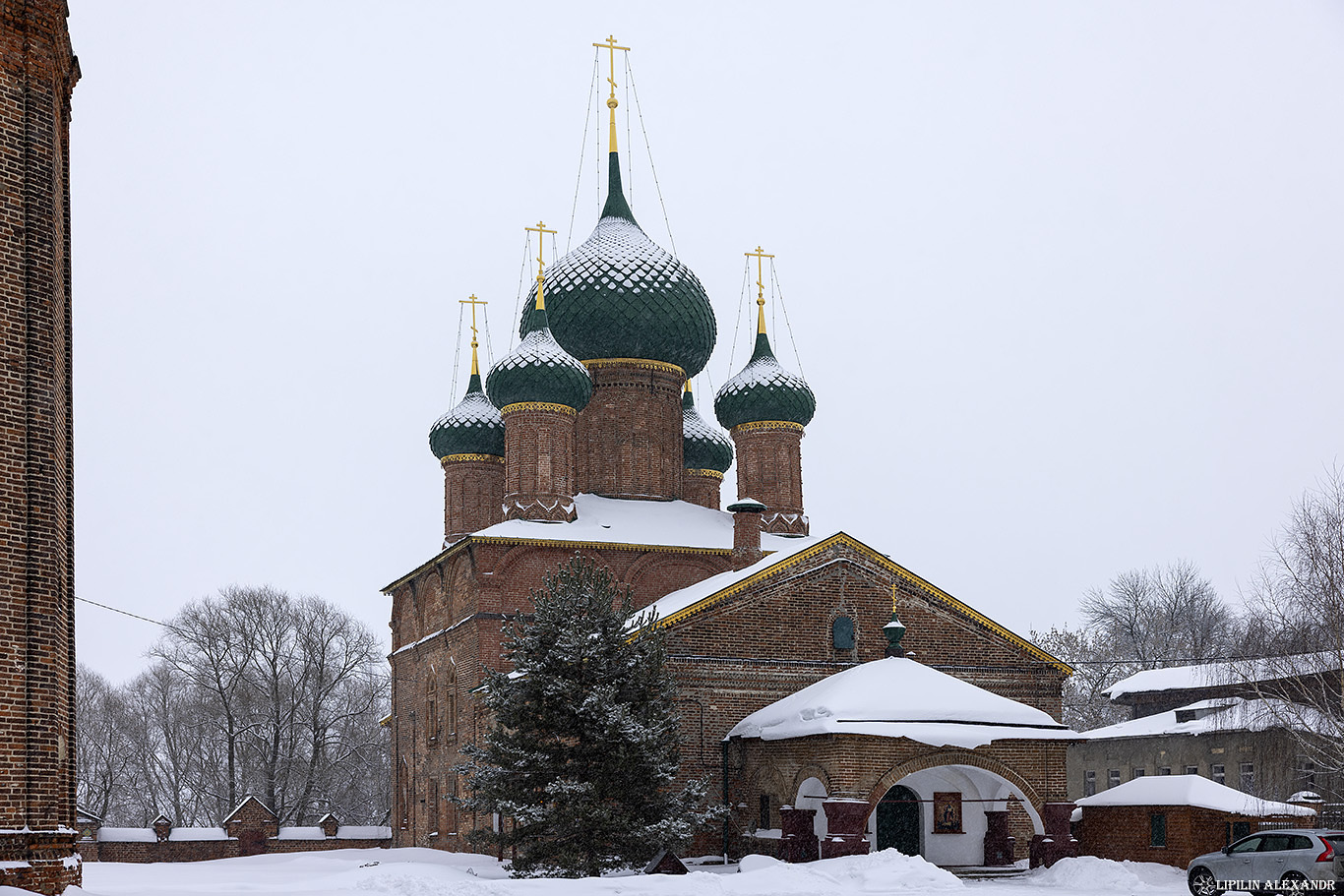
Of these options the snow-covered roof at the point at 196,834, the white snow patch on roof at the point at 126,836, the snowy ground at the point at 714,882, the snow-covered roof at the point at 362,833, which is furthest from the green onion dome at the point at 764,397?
the white snow patch on roof at the point at 126,836

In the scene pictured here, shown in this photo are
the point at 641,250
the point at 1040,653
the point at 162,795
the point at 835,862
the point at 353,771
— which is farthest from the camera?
the point at 162,795

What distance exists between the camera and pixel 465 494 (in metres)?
34.1

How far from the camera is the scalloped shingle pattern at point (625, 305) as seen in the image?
3170 cm

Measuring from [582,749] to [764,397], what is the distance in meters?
12.8

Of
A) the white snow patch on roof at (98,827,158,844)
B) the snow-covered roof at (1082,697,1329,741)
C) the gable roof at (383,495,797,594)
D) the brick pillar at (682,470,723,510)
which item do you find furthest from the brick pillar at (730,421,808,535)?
the white snow patch on roof at (98,827,158,844)

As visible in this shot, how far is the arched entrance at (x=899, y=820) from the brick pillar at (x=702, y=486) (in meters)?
12.1

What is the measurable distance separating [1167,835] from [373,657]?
37415 millimetres

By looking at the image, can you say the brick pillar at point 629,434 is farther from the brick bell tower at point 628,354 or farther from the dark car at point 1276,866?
the dark car at point 1276,866

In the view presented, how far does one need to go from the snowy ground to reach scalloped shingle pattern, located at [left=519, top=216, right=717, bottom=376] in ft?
38.0

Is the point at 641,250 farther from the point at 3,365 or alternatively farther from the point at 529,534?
the point at 3,365

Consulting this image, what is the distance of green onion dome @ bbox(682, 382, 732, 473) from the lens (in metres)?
35.2

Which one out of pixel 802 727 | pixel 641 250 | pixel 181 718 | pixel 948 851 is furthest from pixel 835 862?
pixel 181 718

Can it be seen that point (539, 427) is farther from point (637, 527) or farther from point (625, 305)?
point (625, 305)

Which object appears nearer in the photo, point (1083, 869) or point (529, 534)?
point (1083, 869)
